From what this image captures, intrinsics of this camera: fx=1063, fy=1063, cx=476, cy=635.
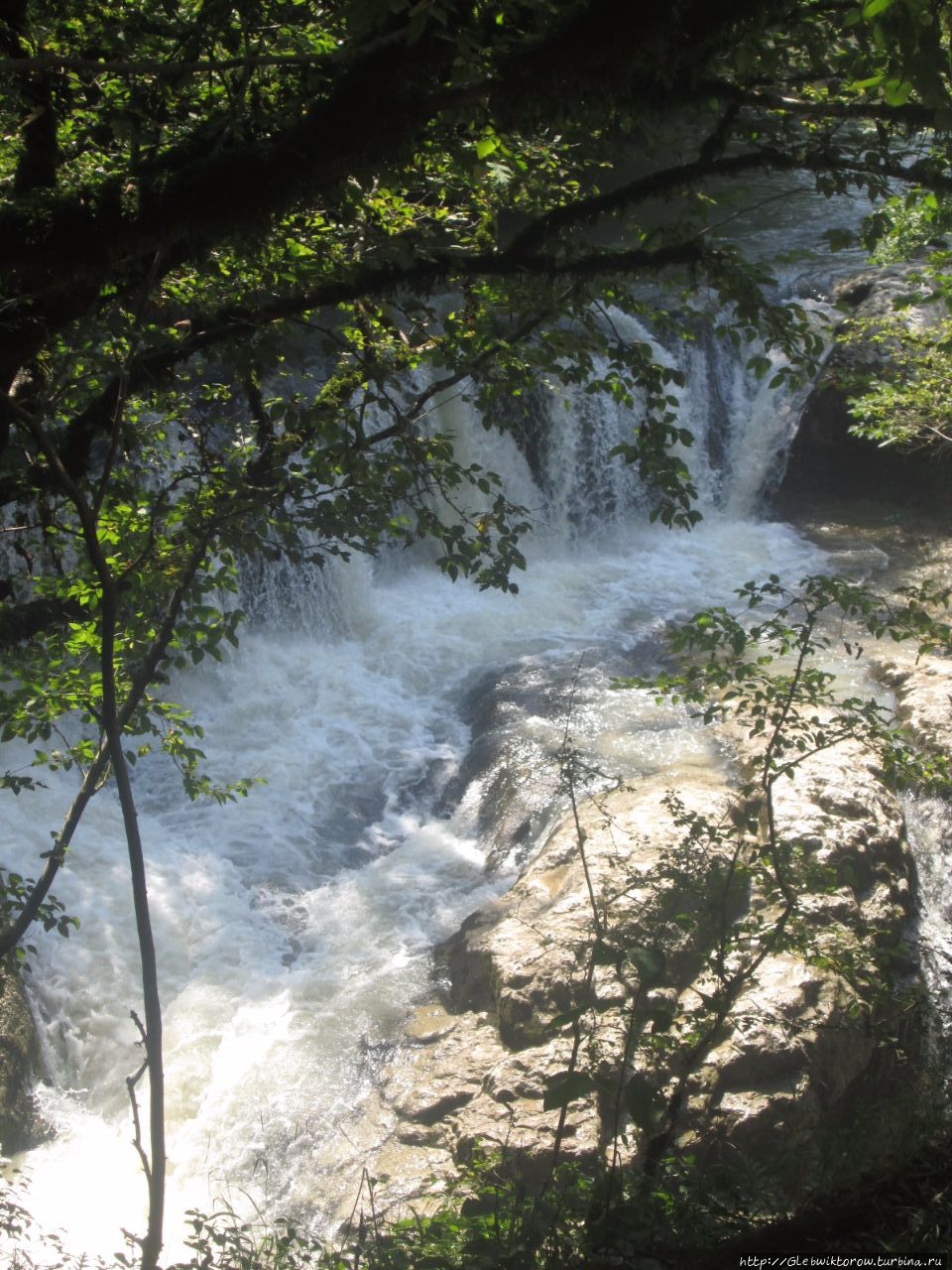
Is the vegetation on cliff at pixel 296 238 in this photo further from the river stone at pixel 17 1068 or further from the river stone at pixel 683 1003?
the river stone at pixel 17 1068

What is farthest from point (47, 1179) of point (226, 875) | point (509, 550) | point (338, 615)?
point (338, 615)

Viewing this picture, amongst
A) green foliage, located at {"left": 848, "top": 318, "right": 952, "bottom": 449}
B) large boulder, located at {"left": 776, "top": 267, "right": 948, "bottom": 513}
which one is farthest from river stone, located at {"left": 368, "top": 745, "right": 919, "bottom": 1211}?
large boulder, located at {"left": 776, "top": 267, "right": 948, "bottom": 513}

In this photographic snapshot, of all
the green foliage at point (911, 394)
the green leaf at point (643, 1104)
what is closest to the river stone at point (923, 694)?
the green foliage at point (911, 394)

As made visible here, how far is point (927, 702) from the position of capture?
8.02m

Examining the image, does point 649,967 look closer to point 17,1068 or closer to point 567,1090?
point 567,1090

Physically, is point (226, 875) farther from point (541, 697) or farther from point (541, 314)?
point (541, 314)

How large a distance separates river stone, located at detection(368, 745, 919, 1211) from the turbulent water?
0.60 m

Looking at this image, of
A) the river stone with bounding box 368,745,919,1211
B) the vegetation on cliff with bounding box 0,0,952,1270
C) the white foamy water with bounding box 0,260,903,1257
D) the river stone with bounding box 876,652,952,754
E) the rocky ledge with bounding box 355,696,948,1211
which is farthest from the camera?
the river stone with bounding box 876,652,952,754

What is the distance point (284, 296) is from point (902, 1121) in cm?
341

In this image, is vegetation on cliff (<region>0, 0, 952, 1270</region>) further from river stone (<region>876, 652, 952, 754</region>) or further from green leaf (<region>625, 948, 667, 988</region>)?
river stone (<region>876, 652, 952, 754</region>)

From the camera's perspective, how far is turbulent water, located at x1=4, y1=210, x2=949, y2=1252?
224 inches

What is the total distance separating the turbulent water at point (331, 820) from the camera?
18.7ft

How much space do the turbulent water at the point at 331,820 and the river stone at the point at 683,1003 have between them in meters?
0.60

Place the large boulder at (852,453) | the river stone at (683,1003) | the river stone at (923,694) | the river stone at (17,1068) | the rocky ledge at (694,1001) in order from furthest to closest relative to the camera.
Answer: the large boulder at (852,453) < the river stone at (923,694) < the river stone at (17,1068) < the river stone at (683,1003) < the rocky ledge at (694,1001)
